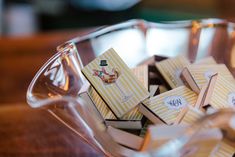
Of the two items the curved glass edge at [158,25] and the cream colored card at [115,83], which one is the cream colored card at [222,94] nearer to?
the cream colored card at [115,83]

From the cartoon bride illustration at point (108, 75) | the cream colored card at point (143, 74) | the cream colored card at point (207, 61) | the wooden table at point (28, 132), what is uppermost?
the cartoon bride illustration at point (108, 75)

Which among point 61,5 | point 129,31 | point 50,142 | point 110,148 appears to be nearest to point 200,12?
point 61,5

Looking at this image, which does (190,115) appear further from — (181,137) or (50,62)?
(50,62)

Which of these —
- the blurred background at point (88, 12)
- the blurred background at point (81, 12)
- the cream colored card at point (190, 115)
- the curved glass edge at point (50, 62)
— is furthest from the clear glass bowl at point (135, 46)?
the blurred background at point (81, 12)

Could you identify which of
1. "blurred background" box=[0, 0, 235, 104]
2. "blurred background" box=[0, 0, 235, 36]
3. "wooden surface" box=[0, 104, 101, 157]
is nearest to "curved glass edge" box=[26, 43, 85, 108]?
"wooden surface" box=[0, 104, 101, 157]

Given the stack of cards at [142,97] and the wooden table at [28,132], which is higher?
the stack of cards at [142,97]

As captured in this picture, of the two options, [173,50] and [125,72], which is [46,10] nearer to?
[173,50]

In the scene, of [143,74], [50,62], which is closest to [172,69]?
[143,74]

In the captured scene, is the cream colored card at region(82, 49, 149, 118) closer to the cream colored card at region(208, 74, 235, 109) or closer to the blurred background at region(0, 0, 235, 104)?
the cream colored card at region(208, 74, 235, 109)
